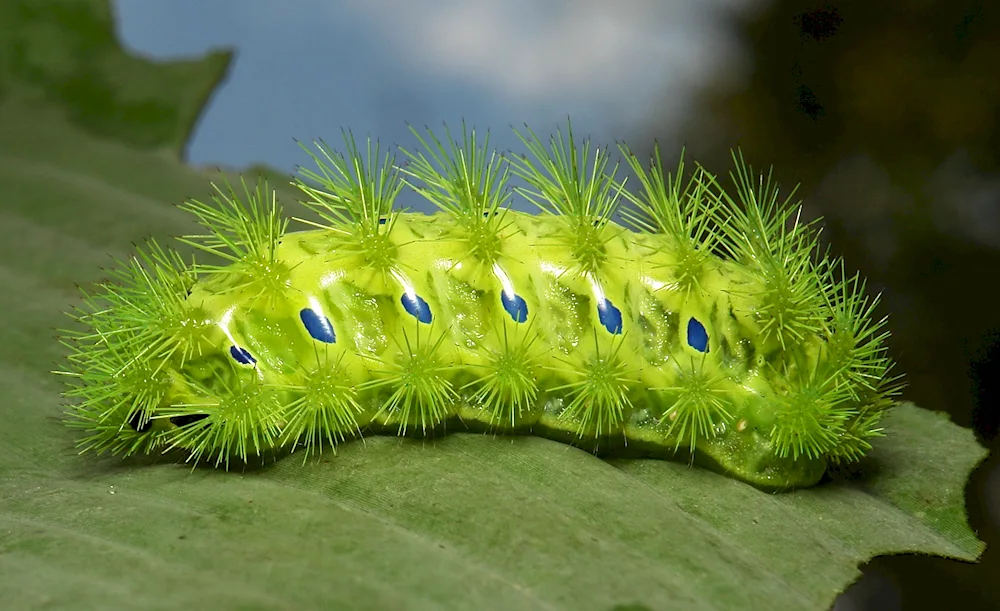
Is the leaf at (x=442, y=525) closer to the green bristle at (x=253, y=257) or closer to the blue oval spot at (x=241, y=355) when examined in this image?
the blue oval spot at (x=241, y=355)

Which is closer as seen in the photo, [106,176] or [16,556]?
[16,556]

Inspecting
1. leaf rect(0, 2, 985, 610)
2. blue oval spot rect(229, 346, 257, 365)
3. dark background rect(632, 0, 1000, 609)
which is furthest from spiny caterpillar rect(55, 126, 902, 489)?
dark background rect(632, 0, 1000, 609)

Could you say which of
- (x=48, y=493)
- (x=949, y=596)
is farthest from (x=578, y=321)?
(x=949, y=596)

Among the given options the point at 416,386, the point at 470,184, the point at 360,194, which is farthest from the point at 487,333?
the point at 360,194

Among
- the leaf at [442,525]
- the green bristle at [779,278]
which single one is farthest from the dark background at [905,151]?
the green bristle at [779,278]

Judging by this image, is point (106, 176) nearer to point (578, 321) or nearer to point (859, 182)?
point (578, 321)

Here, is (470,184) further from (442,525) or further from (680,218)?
(442,525)

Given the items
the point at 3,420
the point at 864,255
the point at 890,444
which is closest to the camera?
→ the point at 3,420

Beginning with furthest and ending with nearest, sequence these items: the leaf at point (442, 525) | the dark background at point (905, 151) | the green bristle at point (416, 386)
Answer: the dark background at point (905, 151)
the green bristle at point (416, 386)
the leaf at point (442, 525)
